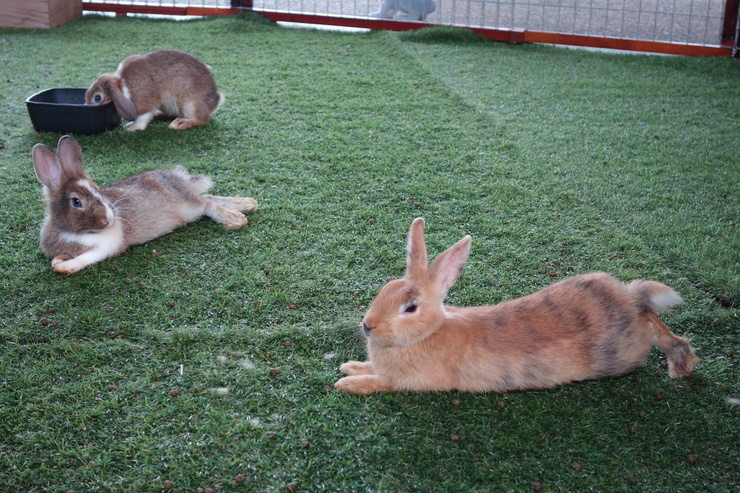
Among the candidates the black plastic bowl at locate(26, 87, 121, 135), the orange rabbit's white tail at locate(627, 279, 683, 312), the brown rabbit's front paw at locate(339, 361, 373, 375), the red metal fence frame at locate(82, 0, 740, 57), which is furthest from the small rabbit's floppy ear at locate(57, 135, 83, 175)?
the red metal fence frame at locate(82, 0, 740, 57)

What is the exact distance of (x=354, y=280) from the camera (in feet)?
8.46

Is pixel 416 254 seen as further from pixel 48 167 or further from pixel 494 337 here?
pixel 48 167

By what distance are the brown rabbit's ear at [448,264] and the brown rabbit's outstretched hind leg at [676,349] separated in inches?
23.5

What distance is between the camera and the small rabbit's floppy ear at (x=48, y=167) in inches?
102

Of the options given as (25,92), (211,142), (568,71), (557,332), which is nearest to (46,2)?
(25,92)

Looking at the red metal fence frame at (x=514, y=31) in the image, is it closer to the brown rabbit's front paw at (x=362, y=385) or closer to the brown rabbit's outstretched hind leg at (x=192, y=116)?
the brown rabbit's outstretched hind leg at (x=192, y=116)

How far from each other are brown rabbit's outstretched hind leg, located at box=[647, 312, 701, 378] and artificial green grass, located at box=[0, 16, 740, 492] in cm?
5

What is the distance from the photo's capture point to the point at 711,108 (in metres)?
4.57

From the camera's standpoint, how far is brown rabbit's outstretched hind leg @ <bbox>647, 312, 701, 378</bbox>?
2.05 m

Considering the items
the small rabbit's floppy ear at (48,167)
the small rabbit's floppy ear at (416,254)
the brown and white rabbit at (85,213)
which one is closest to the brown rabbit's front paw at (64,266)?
the brown and white rabbit at (85,213)

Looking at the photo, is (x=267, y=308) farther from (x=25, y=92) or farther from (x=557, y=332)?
(x=25, y=92)

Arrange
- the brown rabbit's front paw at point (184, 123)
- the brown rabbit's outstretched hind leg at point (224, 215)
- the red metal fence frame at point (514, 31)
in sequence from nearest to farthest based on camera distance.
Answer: the brown rabbit's outstretched hind leg at point (224, 215), the brown rabbit's front paw at point (184, 123), the red metal fence frame at point (514, 31)

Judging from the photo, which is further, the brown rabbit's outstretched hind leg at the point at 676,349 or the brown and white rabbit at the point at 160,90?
the brown and white rabbit at the point at 160,90

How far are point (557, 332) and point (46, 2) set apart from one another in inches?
226
